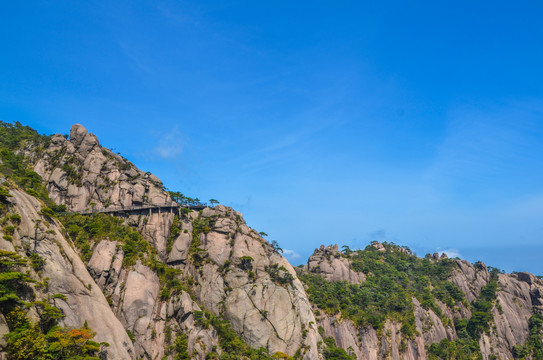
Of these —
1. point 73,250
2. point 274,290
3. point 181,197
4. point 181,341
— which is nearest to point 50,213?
point 73,250

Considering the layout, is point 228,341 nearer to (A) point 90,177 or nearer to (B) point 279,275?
(B) point 279,275

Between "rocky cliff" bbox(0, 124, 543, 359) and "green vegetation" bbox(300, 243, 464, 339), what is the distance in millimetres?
525

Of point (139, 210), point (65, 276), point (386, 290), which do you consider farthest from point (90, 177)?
point (386, 290)

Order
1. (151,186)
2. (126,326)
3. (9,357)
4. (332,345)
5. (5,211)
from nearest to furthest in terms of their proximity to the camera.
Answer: (9,357), (5,211), (126,326), (332,345), (151,186)

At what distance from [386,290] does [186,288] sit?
228ft

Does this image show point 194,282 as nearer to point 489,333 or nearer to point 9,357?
point 9,357

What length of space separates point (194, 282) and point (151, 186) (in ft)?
93.0

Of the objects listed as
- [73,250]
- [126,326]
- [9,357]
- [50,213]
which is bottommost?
[9,357]

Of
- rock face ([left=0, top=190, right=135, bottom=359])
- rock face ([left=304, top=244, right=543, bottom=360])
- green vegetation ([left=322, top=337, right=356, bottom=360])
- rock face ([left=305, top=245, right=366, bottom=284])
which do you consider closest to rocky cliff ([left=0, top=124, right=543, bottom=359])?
rock face ([left=0, top=190, right=135, bottom=359])

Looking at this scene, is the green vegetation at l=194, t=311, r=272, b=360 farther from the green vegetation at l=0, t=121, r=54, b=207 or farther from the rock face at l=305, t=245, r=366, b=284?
the rock face at l=305, t=245, r=366, b=284

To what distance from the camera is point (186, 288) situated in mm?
74000

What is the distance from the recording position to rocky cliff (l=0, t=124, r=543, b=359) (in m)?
52.5

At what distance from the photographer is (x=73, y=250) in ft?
193

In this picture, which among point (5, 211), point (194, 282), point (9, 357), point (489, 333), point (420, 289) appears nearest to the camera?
point (9, 357)
